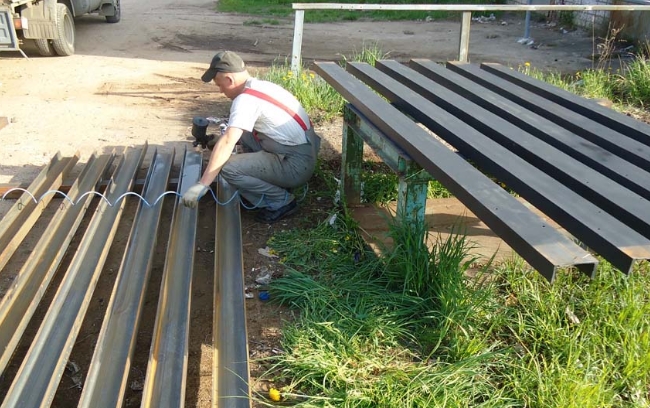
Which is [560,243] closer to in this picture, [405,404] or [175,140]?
[405,404]

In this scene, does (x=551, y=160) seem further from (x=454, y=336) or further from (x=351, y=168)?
(x=351, y=168)

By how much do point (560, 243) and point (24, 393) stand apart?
2.02 metres

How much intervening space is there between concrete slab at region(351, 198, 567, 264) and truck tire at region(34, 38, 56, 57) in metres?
6.81

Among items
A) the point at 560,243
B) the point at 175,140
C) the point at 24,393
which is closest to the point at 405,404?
the point at 560,243

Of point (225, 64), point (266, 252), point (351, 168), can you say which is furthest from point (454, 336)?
point (225, 64)

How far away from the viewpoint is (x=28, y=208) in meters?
3.91

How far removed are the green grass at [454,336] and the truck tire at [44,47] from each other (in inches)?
286

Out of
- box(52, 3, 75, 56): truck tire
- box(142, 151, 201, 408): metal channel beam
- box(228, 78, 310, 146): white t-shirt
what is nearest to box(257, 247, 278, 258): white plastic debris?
box(142, 151, 201, 408): metal channel beam

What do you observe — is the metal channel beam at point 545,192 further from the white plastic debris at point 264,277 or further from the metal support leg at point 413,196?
the white plastic debris at point 264,277

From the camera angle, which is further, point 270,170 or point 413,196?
point 270,170

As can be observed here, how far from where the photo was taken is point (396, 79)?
3924 millimetres

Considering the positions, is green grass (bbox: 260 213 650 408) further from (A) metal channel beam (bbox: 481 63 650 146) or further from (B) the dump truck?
(B) the dump truck

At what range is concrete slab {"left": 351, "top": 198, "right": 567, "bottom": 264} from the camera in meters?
3.38

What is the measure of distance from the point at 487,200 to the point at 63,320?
1951 millimetres
